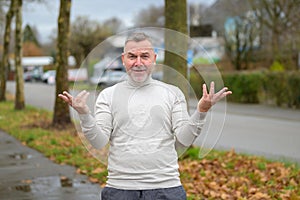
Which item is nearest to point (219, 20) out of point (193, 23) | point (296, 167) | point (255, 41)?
point (255, 41)

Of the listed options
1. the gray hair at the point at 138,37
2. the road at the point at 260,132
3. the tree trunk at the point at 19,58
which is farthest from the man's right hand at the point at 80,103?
the tree trunk at the point at 19,58

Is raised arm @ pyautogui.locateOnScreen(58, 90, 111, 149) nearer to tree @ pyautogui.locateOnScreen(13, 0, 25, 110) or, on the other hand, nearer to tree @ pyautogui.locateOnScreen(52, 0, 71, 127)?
tree @ pyautogui.locateOnScreen(52, 0, 71, 127)

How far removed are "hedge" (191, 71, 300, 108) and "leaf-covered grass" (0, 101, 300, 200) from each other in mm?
12630

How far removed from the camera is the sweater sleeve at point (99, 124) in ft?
10.4

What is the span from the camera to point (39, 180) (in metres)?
7.84

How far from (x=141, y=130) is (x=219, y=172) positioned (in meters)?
4.81

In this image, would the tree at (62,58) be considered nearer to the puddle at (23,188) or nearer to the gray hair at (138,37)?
the puddle at (23,188)

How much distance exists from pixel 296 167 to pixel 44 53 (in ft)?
346

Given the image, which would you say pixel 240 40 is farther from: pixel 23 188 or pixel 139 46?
pixel 139 46

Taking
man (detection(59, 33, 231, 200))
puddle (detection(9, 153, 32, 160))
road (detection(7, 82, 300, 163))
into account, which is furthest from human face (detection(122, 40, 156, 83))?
puddle (detection(9, 153, 32, 160))

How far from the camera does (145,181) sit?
3246mm

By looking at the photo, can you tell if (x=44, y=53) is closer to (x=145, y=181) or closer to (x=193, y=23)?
(x=193, y=23)

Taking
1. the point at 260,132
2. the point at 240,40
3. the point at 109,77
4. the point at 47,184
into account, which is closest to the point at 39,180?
the point at 47,184

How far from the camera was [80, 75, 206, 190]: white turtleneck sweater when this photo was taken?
3234 mm
